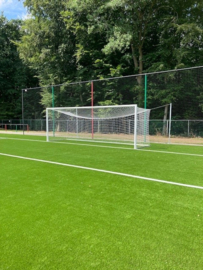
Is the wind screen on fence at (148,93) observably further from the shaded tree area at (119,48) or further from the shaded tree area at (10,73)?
the shaded tree area at (10,73)

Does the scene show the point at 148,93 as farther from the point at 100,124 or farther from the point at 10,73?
the point at 10,73

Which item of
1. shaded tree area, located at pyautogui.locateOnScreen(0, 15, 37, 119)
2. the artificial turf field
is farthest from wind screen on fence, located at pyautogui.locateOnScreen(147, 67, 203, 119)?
shaded tree area, located at pyautogui.locateOnScreen(0, 15, 37, 119)

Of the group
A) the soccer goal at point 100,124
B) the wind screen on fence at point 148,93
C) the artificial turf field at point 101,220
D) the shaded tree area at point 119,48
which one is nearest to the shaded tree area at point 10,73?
the shaded tree area at point 119,48

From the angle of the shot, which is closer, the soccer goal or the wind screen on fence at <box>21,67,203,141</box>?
the soccer goal

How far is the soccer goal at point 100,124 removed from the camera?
11.3 m

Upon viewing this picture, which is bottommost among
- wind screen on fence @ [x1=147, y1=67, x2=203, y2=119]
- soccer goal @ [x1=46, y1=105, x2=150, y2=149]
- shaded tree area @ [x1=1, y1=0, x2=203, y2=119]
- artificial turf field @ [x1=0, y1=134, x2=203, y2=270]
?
artificial turf field @ [x1=0, y1=134, x2=203, y2=270]

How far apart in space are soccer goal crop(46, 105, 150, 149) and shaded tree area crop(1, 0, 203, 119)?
2603 mm

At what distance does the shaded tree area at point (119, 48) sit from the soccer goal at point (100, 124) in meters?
2.60

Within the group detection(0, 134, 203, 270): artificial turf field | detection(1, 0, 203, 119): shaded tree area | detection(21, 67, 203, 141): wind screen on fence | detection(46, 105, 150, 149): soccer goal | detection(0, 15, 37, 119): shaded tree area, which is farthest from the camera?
detection(0, 15, 37, 119): shaded tree area

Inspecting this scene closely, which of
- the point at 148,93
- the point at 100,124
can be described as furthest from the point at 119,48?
the point at 100,124

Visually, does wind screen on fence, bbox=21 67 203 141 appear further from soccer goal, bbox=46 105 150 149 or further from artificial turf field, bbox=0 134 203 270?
artificial turf field, bbox=0 134 203 270

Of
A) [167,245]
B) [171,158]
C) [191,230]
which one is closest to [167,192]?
[191,230]

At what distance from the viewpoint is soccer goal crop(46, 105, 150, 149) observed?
37.1 ft

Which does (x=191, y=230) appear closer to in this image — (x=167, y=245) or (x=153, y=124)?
(x=167, y=245)
